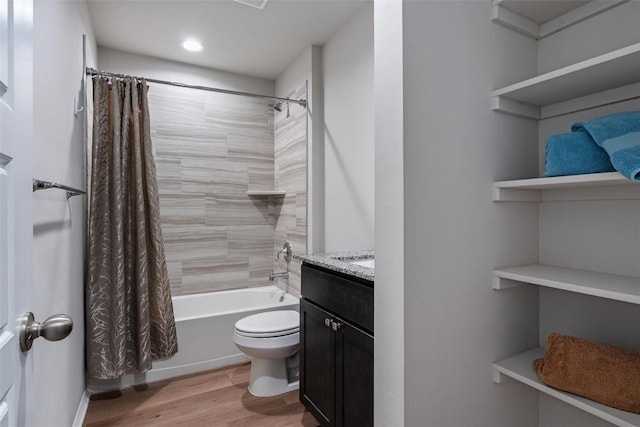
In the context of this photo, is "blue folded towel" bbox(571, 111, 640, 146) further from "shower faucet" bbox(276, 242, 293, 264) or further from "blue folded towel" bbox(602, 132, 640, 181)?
"shower faucet" bbox(276, 242, 293, 264)

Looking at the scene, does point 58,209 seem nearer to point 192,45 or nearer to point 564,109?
point 192,45

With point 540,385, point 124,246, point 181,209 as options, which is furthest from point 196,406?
point 540,385

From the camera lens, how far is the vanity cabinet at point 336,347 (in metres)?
1.40

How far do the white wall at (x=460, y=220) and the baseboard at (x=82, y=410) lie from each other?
1833 mm

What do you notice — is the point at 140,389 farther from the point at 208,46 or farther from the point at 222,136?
the point at 208,46

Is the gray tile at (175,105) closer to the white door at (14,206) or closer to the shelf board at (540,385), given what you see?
the white door at (14,206)

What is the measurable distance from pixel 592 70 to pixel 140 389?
2902 mm

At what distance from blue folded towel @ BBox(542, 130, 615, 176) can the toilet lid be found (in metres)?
1.67

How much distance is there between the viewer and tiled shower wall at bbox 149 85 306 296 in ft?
10.1

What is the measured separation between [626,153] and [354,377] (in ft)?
3.98

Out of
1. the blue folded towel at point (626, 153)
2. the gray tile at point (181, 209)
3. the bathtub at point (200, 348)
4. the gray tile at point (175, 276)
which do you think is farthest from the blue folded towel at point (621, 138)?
the gray tile at point (175, 276)

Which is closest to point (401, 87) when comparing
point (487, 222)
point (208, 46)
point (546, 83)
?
point (546, 83)

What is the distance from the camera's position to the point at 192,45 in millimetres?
2783

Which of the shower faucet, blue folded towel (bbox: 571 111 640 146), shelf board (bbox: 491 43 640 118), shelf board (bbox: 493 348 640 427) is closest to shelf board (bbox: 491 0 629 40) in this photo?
shelf board (bbox: 491 43 640 118)
